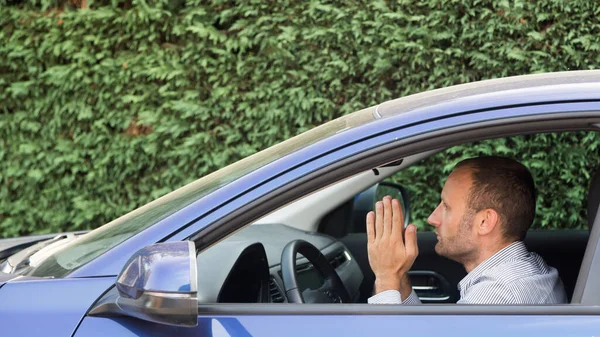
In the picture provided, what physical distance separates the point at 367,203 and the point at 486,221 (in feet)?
5.52

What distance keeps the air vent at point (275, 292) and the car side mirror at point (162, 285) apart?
0.82m

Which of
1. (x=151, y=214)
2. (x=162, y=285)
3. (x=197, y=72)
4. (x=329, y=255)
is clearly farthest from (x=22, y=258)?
(x=197, y=72)

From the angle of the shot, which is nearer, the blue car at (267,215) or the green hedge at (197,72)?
the blue car at (267,215)

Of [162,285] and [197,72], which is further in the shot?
[197,72]

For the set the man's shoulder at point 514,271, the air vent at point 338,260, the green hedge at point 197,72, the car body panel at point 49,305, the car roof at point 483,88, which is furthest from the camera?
the green hedge at point 197,72

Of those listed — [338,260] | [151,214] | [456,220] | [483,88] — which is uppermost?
[483,88]

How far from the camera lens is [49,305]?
1.77m

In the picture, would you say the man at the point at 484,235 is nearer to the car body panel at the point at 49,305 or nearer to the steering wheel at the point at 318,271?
the steering wheel at the point at 318,271

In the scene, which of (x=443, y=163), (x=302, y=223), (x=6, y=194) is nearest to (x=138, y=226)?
(x=302, y=223)

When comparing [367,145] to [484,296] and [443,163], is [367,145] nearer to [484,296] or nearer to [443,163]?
[484,296]

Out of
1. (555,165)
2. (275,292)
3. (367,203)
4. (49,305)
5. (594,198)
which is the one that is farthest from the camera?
(555,165)

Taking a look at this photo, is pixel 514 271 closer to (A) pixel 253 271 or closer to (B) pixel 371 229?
(B) pixel 371 229

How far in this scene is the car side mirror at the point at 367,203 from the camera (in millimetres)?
3838

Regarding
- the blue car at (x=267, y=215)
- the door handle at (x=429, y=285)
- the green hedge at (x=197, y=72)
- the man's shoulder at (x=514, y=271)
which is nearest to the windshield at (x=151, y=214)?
the blue car at (x=267, y=215)
